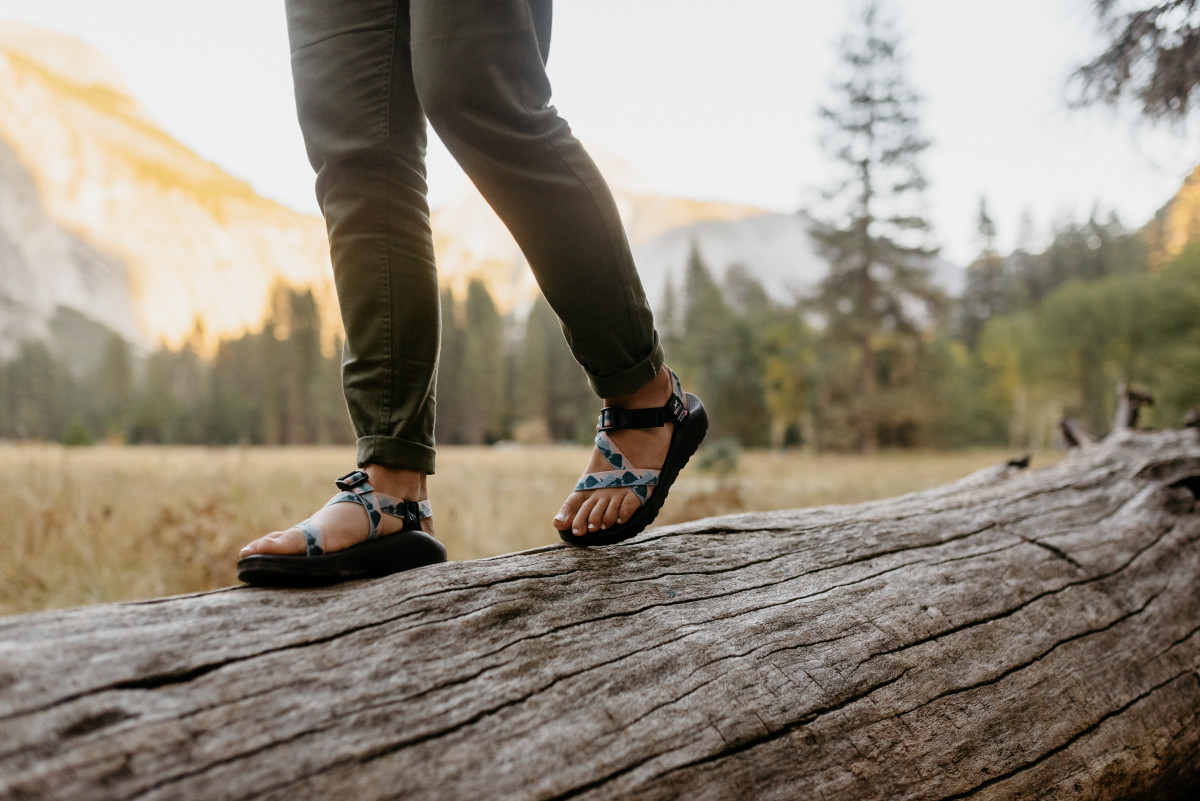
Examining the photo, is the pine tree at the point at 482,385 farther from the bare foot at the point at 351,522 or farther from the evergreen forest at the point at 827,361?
the bare foot at the point at 351,522

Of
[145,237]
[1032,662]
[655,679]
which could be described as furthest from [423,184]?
[145,237]

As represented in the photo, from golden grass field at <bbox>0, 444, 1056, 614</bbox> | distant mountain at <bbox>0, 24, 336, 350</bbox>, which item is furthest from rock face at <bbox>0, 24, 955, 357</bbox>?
golden grass field at <bbox>0, 444, 1056, 614</bbox>

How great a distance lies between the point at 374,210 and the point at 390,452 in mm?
502

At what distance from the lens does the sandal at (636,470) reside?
4.76ft

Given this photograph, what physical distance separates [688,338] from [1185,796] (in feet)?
110

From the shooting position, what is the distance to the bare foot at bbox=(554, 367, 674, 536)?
1.44 m

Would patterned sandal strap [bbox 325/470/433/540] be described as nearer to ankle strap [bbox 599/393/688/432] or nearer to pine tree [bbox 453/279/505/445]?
ankle strap [bbox 599/393/688/432]

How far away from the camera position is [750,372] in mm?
→ 34375

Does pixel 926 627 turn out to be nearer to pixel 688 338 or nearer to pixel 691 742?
pixel 691 742

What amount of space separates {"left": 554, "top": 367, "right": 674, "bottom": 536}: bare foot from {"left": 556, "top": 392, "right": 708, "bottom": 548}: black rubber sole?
0.5 inches

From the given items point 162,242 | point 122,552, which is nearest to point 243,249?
point 162,242

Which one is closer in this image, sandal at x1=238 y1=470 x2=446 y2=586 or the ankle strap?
sandal at x1=238 y1=470 x2=446 y2=586

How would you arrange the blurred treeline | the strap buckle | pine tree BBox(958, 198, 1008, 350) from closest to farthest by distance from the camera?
the strap buckle → the blurred treeline → pine tree BBox(958, 198, 1008, 350)

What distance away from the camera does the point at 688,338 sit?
34.8m
